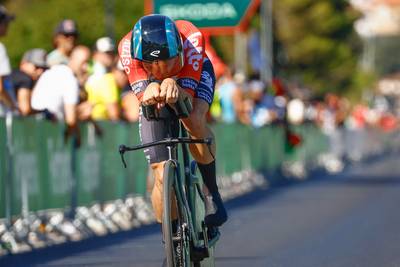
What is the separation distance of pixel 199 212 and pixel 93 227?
18.9 feet

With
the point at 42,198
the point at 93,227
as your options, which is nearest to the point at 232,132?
the point at 93,227

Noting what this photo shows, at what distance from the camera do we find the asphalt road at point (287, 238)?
10891 millimetres

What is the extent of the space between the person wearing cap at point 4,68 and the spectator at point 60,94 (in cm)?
89

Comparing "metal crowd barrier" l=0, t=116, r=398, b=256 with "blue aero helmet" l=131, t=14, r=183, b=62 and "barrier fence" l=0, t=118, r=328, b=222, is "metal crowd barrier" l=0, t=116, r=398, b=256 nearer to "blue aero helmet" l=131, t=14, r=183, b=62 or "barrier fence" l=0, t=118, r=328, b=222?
"barrier fence" l=0, t=118, r=328, b=222

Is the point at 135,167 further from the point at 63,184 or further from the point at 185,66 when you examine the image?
the point at 185,66

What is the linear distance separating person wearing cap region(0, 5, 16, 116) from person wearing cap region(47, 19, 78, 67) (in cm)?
145

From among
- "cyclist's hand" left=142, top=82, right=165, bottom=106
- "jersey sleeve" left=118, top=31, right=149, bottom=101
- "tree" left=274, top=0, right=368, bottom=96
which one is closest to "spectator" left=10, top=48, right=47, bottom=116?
"jersey sleeve" left=118, top=31, right=149, bottom=101

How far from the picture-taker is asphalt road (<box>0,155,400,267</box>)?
10.9 metres

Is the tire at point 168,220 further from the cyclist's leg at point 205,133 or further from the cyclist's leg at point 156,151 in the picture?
the cyclist's leg at point 205,133

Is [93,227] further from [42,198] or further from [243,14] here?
[243,14]

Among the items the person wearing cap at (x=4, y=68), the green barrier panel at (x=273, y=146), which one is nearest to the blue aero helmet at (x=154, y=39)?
the person wearing cap at (x=4, y=68)

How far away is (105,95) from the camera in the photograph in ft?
50.6

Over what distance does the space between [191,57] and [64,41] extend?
6.08 m

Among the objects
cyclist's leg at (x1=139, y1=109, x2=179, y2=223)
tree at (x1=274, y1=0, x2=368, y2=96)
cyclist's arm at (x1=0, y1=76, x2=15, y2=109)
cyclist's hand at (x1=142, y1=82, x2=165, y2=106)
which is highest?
tree at (x1=274, y1=0, x2=368, y2=96)
